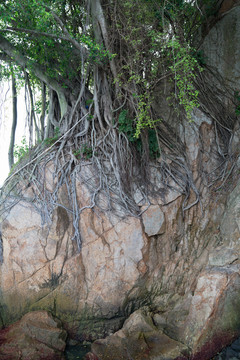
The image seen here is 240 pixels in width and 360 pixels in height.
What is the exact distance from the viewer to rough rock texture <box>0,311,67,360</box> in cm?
460

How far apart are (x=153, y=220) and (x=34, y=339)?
8.95 ft

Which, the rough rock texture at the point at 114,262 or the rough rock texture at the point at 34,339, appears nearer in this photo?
the rough rock texture at the point at 34,339

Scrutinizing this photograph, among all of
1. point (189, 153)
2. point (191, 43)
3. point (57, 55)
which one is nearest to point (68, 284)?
point (189, 153)

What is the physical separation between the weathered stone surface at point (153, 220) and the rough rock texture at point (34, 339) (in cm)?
220

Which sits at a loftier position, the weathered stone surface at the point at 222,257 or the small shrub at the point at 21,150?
the small shrub at the point at 21,150

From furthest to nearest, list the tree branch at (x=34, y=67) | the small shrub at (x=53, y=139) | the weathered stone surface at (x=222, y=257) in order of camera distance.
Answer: the small shrub at (x=53, y=139)
the tree branch at (x=34, y=67)
the weathered stone surface at (x=222, y=257)

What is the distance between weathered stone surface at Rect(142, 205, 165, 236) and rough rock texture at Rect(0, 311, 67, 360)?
2.20 metres

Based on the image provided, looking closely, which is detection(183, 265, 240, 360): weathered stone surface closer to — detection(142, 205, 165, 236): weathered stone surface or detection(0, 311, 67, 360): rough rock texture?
detection(142, 205, 165, 236): weathered stone surface

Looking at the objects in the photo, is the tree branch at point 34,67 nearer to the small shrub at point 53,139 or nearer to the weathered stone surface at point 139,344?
the small shrub at point 53,139

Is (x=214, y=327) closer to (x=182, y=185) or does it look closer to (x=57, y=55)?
(x=182, y=185)

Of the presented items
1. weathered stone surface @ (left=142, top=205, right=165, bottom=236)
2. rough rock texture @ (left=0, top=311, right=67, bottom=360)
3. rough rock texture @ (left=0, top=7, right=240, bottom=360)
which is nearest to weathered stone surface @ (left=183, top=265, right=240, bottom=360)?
rough rock texture @ (left=0, top=7, right=240, bottom=360)

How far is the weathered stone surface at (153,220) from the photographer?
5.51 metres

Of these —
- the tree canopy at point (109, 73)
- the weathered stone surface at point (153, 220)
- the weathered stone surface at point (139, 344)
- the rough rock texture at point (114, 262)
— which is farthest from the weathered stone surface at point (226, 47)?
the weathered stone surface at point (139, 344)

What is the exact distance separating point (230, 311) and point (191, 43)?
5524mm
